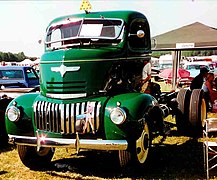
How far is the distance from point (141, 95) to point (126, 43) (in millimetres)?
957

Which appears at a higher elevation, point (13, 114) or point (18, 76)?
point (13, 114)

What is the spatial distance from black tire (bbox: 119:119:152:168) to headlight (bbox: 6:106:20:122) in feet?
4.95

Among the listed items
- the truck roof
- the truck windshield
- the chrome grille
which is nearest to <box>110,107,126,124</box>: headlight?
the chrome grille

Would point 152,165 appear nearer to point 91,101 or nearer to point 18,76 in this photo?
point 91,101

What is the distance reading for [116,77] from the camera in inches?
195

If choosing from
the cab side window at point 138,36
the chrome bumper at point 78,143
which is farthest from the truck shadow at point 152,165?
the cab side window at point 138,36

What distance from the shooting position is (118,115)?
4.24 meters

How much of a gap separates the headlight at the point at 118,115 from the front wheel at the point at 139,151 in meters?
0.35

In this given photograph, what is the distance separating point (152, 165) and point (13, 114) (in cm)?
218

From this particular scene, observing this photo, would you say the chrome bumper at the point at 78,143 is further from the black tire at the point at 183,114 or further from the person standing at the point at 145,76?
the black tire at the point at 183,114

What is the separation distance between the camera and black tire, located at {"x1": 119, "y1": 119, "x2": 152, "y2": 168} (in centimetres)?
430

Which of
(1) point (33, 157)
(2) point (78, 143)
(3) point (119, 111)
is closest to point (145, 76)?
(3) point (119, 111)

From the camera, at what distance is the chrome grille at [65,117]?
4371 millimetres

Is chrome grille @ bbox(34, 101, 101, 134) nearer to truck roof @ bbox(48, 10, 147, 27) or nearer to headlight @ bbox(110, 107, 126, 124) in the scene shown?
headlight @ bbox(110, 107, 126, 124)
